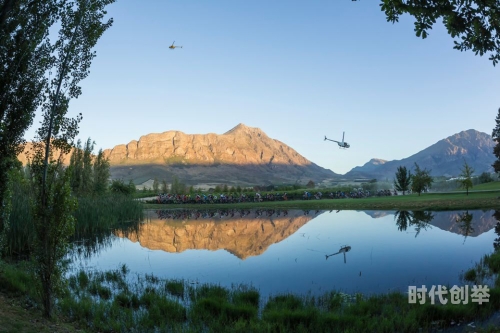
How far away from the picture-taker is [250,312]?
753 centimetres

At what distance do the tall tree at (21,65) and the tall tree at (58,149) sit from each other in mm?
960

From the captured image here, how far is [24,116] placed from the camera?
8773mm

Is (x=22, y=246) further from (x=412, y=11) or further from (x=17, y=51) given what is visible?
(x=412, y=11)

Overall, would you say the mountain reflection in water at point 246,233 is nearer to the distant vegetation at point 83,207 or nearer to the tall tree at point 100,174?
the distant vegetation at point 83,207

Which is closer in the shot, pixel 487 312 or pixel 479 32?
pixel 479 32

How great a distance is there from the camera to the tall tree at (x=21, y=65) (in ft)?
27.8

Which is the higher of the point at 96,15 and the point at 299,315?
the point at 96,15

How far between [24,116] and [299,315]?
775 cm

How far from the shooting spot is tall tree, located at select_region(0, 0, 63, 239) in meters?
8.48

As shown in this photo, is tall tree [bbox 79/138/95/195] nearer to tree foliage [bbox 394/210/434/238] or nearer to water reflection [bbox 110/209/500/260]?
water reflection [bbox 110/209/500/260]

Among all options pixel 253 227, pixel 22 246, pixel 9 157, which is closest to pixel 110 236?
pixel 22 246

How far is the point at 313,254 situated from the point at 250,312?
7.81 m

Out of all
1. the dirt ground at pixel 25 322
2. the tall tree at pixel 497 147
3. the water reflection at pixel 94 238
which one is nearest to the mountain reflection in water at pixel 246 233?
the water reflection at pixel 94 238

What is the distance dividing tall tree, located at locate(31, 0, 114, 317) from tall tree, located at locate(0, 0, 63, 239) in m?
0.96
